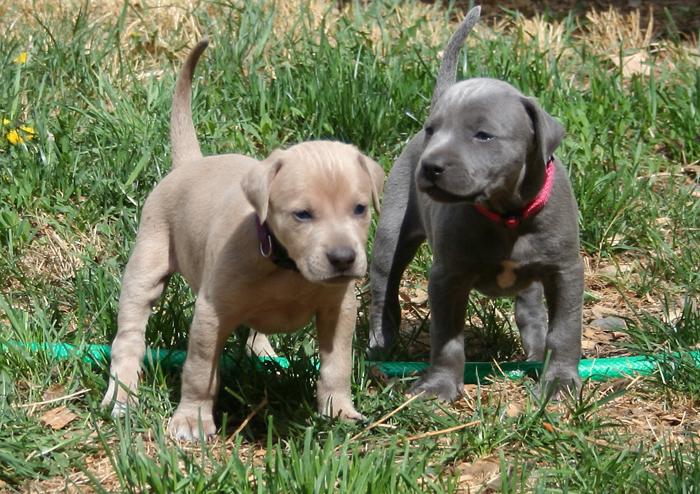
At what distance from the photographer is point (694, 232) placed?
6168 mm

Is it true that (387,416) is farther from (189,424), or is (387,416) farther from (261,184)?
(261,184)

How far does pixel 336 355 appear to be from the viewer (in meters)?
4.29

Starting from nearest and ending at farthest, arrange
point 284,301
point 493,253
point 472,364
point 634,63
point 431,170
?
1. point 284,301
2. point 431,170
3. point 493,253
4. point 472,364
5. point 634,63

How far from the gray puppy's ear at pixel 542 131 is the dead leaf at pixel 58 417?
6.54 ft

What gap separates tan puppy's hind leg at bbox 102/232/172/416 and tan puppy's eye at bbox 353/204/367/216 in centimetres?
118

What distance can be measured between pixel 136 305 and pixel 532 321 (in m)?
1.80

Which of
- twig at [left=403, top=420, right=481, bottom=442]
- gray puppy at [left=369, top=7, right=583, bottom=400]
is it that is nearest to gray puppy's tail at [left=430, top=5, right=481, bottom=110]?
gray puppy at [left=369, top=7, right=583, bottom=400]

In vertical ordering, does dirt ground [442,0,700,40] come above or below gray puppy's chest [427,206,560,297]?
below

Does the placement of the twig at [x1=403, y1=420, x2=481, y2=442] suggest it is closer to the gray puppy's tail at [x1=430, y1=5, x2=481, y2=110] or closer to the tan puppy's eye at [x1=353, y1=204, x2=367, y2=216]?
the tan puppy's eye at [x1=353, y1=204, x2=367, y2=216]

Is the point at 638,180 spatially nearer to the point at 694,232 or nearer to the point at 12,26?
the point at 694,232

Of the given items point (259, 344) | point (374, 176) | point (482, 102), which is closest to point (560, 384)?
point (482, 102)

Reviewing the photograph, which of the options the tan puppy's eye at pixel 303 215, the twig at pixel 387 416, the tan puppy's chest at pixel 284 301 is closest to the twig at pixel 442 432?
the twig at pixel 387 416

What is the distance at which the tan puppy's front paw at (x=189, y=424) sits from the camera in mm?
4195

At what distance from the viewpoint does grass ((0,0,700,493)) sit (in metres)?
3.88
